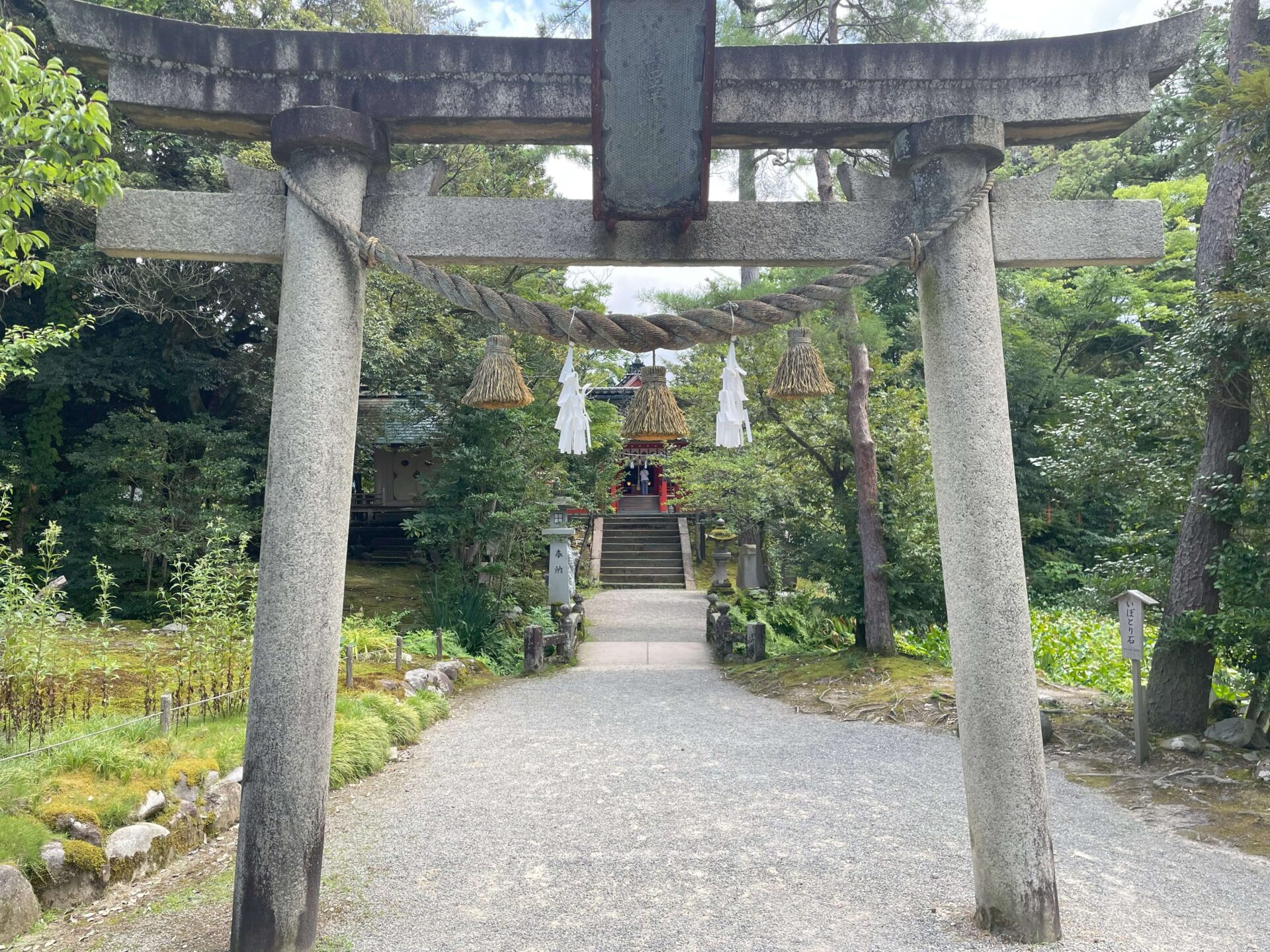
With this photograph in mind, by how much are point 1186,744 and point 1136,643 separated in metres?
1.01

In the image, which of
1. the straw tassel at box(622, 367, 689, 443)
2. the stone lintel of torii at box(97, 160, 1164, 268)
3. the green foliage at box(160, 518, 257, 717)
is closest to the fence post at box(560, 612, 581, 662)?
the green foliage at box(160, 518, 257, 717)

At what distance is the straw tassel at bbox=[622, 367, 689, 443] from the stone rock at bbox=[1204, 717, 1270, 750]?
5.84 m

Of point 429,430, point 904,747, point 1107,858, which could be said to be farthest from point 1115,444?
point 429,430

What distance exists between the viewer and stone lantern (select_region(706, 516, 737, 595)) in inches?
744

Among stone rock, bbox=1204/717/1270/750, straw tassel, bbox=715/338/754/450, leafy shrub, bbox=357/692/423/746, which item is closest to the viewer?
straw tassel, bbox=715/338/754/450

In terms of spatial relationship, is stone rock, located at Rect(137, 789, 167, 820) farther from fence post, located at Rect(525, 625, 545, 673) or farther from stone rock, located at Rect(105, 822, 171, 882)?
fence post, located at Rect(525, 625, 545, 673)

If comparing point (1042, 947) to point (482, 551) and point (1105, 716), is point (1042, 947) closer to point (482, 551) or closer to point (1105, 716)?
point (1105, 716)

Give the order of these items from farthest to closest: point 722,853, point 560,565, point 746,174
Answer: point 560,565 → point 746,174 → point 722,853

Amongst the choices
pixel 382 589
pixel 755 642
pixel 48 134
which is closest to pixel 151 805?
pixel 48 134

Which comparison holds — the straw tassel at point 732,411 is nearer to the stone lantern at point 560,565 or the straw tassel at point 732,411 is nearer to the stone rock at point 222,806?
the stone rock at point 222,806

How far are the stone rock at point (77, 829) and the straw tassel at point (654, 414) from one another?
3.55 meters

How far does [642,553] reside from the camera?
22.4 metres

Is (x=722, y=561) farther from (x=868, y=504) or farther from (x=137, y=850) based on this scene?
(x=137, y=850)

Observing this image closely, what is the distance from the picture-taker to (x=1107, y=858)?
4.94 metres
